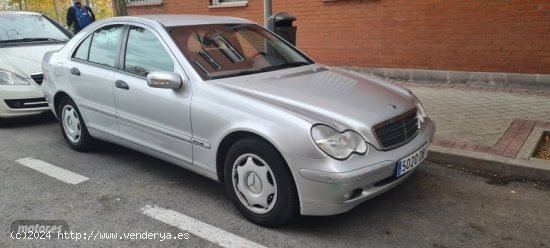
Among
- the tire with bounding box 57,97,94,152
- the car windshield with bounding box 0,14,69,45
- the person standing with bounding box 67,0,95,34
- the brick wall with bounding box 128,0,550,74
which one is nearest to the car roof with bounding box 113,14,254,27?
the tire with bounding box 57,97,94,152

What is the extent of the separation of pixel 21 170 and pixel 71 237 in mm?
1794

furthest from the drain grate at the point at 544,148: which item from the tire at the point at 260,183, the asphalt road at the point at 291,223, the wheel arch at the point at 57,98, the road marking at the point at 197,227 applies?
the wheel arch at the point at 57,98

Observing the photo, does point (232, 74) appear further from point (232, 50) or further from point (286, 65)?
point (286, 65)

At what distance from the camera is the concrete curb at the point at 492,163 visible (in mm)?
4129

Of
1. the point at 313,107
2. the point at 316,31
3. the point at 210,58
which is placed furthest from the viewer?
the point at 316,31

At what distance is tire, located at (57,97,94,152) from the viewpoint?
4992mm

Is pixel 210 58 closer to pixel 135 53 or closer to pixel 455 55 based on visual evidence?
pixel 135 53

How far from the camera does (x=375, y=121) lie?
3.24m

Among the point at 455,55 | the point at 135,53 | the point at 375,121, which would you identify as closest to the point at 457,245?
the point at 375,121

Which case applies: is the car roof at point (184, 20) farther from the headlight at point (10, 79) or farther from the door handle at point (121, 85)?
the headlight at point (10, 79)

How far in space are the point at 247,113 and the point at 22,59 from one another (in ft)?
15.2

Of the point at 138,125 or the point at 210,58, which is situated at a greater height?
the point at 210,58

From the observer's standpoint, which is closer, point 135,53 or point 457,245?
point 457,245

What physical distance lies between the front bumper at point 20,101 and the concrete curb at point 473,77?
18.1ft
